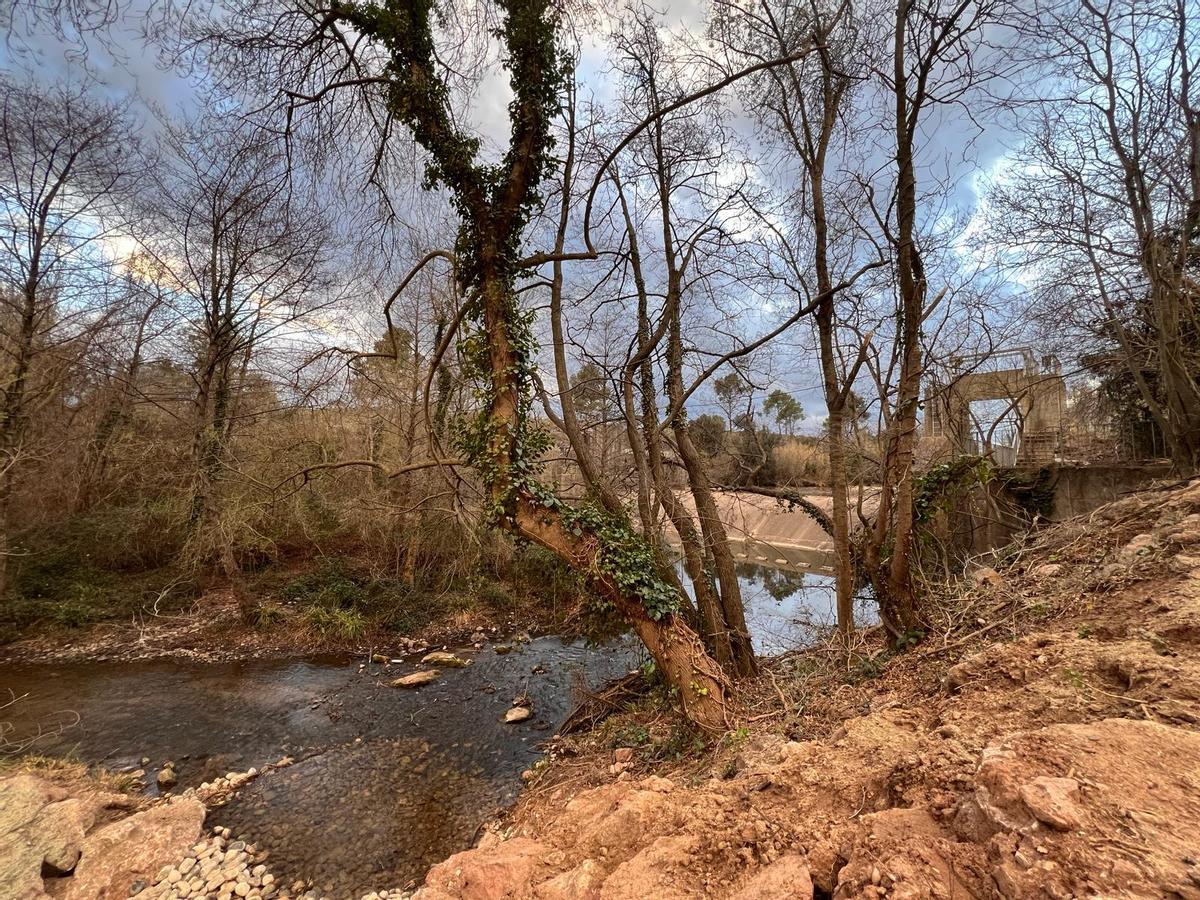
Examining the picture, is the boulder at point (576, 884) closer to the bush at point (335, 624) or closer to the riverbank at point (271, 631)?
the riverbank at point (271, 631)

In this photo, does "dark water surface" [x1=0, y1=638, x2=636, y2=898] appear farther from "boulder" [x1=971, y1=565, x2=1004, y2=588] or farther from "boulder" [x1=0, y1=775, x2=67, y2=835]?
"boulder" [x1=971, y1=565, x2=1004, y2=588]

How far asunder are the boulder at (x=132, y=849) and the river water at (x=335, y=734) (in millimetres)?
297

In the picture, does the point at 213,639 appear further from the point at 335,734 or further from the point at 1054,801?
the point at 1054,801

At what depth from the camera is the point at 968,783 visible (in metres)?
1.94

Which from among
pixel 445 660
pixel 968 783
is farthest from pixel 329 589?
pixel 968 783

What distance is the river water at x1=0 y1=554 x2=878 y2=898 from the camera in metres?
4.71

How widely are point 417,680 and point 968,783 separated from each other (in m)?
8.35

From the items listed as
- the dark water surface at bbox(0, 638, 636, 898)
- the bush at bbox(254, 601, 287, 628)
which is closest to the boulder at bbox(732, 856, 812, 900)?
the dark water surface at bbox(0, 638, 636, 898)

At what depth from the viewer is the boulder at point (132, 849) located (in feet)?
12.6

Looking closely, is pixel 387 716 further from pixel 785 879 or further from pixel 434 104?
pixel 434 104

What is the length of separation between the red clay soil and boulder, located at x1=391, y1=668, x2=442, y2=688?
4.39m

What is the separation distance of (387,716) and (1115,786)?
26.0 ft

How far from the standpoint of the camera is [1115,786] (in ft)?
5.08

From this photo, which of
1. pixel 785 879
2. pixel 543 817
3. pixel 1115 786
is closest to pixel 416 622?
pixel 543 817
